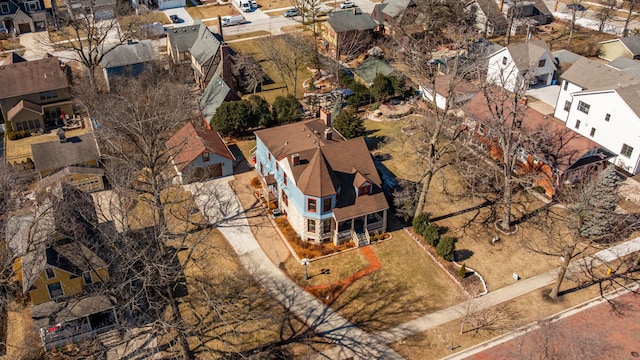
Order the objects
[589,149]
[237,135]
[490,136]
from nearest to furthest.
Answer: [589,149]
[490,136]
[237,135]

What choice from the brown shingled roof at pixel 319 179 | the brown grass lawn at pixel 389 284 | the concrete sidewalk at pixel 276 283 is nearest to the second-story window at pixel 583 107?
the brown grass lawn at pixel 389 284

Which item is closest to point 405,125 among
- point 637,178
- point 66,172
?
point 637,178

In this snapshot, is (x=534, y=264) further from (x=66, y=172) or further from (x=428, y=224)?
(x=66, y=172)

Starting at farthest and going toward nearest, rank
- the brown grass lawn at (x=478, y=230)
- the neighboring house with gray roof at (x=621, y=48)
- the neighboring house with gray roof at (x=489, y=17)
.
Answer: the neighboring house with gray roof at (x=489, y=17)
the neighboring house with gray roof at (x=621, y=48)
the brown grass lawn at (x=478, y=230)

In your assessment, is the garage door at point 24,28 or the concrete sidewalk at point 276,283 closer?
the concrete sidewalk at point 276,283

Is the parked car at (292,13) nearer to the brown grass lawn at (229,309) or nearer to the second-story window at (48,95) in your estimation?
the second-story window at (48,95)

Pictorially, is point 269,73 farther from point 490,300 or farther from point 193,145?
point 490,300

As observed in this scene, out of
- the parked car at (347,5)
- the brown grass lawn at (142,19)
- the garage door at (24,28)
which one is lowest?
the garage door at (24,28)
